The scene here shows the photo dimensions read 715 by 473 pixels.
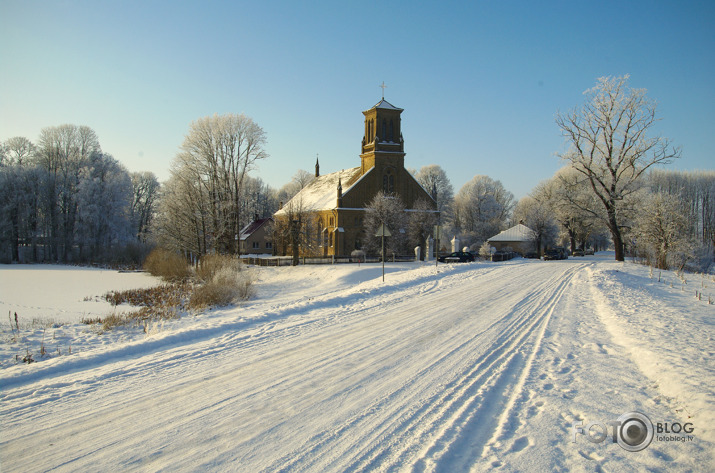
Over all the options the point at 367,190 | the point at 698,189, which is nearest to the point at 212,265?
the point at 367,190

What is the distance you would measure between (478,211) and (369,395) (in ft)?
236

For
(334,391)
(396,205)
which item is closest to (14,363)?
(334,391)

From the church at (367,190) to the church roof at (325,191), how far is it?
0.19 m

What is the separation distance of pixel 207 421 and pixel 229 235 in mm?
36730

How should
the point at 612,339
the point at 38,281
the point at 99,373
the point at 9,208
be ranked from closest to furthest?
1. the point at 99,373
2. the point at 612,339
3. the point at 38,281
4. the point at 9,208

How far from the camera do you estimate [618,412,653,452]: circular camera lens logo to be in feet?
13.0

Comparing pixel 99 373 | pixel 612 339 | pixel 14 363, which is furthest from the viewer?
pixel 612 339

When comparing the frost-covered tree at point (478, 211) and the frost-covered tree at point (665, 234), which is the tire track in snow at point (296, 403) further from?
the frost-covered tree at point (478, 211)

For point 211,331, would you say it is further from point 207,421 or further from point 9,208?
point 9,208

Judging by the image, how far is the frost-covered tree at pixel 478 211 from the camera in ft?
226

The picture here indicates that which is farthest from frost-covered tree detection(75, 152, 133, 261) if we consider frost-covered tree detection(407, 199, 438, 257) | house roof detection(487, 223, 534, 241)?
house roof detection(487, 223, 534, 241)

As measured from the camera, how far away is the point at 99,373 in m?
6.08

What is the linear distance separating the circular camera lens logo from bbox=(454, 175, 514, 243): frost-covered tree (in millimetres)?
65283

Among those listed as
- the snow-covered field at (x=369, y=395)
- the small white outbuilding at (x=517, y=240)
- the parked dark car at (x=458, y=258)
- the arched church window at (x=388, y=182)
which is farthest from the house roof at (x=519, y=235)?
the snow-covered field at (x=369, y=395)
